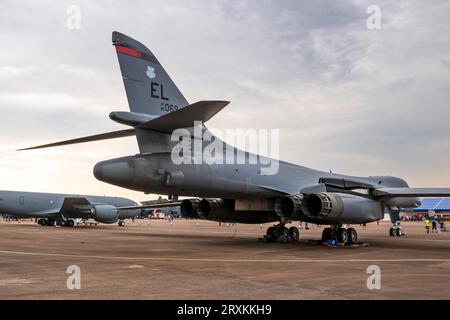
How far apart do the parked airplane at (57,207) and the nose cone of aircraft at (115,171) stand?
26.7 metres

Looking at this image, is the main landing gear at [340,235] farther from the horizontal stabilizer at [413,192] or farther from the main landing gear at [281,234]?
the horizontal stabilizer at [413,192]

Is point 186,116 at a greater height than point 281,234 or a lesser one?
greater

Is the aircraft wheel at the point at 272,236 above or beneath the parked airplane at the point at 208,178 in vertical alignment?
beneath

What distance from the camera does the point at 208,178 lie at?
14227 mm

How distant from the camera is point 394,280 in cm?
810

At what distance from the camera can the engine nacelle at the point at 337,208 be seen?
15625 millimetres

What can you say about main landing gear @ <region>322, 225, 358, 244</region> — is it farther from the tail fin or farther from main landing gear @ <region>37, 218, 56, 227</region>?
main landing gear @ <region>37, 218, 56, 227</region>

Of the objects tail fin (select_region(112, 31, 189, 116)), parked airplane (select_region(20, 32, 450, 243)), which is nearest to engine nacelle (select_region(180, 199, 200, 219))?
parked airplane (select_region(20, 32, 450, 243))

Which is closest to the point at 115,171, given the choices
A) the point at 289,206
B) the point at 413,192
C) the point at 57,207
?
the point at 289,206

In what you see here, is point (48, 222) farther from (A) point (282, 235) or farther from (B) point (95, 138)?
(B) point (95, 138)

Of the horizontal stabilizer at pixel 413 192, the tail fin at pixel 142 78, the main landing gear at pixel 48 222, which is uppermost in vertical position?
the tail fin at pixel 142 78

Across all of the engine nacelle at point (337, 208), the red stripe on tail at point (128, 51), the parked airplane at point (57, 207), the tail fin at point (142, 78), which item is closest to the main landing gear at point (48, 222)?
the parked airplane at point (57, 207)

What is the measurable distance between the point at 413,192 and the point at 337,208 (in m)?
3.54
